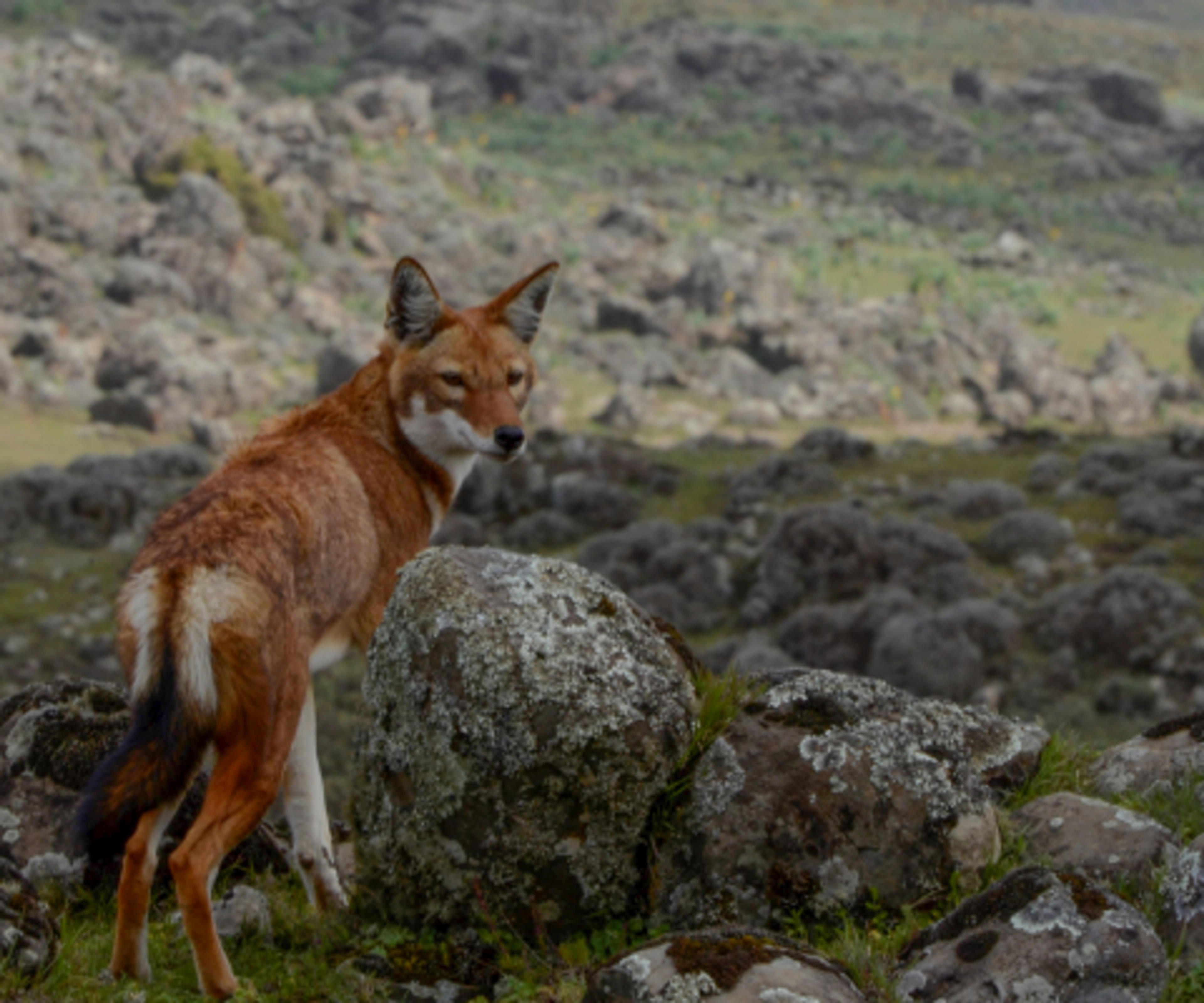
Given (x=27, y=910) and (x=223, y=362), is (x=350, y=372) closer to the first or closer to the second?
(x=223, y=362)

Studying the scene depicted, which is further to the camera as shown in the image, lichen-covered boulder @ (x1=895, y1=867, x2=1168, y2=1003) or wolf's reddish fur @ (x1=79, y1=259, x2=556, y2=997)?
wolf's reddish fur @ (x1=79, y1=259, x2=556, y2=997)

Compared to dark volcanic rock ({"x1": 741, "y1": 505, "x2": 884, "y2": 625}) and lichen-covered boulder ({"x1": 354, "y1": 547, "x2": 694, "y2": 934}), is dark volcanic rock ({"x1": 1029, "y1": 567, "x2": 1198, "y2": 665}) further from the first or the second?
lichen-covered boulder ({"x1": 354, "y1": 547, "x2": 694, "y2": 934})

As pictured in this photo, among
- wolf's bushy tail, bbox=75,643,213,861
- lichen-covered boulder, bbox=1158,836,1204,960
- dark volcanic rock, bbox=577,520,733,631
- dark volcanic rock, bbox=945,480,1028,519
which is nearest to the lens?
lichen-covered boulder, bbox=1158,836,1204,960

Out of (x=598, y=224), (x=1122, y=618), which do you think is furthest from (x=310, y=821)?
(x=598, y=224)

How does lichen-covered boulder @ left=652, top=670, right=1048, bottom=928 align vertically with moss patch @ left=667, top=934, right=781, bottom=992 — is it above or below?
below

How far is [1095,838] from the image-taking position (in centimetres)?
559

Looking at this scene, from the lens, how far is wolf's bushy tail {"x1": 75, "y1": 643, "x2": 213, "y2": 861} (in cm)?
504

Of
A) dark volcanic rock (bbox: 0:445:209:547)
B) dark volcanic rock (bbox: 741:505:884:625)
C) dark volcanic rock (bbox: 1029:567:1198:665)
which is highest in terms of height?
dark volcanic rock (bbox: 1029:567:1198:665)

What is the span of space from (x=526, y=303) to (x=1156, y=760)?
421 cm

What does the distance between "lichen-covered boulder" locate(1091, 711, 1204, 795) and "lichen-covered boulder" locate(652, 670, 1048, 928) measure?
3.87 feet

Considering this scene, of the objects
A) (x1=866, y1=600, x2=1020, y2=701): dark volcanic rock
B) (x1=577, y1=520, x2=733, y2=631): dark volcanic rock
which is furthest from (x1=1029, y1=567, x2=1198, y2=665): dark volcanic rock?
(x1=577, y1=520, x2=733, y2=631): dark volcanic rock

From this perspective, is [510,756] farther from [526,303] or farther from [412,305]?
[526,303]

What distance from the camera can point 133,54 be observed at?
9856 centimetres

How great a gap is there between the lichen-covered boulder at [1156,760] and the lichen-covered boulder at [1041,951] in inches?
74.8
